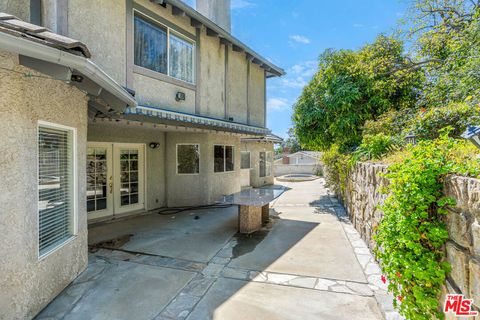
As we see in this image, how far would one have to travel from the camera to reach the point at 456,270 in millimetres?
2941

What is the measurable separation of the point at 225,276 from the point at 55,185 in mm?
4002

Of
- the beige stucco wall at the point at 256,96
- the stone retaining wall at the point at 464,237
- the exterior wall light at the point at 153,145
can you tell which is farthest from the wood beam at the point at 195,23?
the stone retaining wall at the point at 464,237

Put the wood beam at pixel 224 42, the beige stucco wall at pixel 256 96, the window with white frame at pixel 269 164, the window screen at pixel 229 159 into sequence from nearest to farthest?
the wood beam at pixel 224 42, the window screen at pixel 229 159, the beige stucco wall at pixel 256 96, the window with white frame at pixel 269 164

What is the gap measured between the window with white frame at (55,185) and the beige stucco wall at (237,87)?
8.55 metres

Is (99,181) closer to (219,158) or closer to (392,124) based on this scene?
(219,158)

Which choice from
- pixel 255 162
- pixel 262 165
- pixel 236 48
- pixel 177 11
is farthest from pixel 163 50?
pixel 262 165

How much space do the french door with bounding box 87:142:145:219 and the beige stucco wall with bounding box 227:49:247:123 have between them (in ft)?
16.4

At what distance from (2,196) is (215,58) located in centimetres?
1006

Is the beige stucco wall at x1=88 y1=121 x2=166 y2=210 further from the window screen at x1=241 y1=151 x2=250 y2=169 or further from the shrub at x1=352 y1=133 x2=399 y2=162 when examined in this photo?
the shrub at x1=352 y1=133 x2=399 y2=162

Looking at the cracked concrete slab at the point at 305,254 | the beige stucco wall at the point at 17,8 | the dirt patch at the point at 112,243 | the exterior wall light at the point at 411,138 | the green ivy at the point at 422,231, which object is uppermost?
the beige stucco wall at the point at 17,8

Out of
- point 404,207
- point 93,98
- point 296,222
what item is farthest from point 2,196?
point 296,222

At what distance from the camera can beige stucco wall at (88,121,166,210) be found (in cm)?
1082

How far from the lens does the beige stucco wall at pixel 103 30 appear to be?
22.9 ft

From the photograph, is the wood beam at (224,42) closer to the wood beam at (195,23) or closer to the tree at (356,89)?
the wood beam at (195,23)
